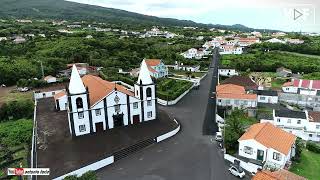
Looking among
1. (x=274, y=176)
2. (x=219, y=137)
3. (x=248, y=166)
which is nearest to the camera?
(x=274, y=176)

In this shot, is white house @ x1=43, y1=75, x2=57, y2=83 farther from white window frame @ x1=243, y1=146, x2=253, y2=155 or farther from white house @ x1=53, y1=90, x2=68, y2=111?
white window frame @ x1=243, y1=146, x2=253, y2=155

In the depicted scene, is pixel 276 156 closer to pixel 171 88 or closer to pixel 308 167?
pixel 308 167

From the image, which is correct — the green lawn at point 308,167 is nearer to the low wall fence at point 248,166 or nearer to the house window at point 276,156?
the house window at point 276,156

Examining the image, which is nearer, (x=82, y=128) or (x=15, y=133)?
(x=82, y=128)

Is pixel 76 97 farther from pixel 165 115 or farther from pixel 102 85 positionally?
pixel 165 115

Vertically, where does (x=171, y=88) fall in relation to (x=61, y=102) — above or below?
below

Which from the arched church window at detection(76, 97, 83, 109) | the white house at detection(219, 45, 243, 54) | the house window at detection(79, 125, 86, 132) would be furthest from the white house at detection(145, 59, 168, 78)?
the white house at detection(219, 45, 243, 54)

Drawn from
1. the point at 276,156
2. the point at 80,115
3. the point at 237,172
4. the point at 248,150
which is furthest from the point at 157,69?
the point at 237,172

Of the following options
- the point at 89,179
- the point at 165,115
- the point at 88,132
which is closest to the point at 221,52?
the point at 165,115
